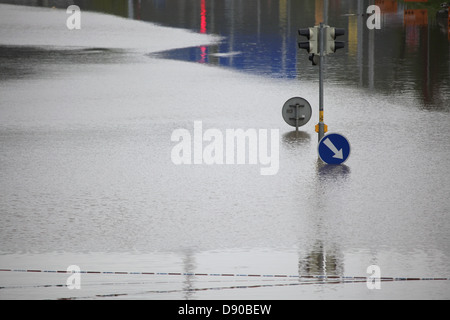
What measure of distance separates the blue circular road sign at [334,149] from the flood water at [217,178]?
0.66 feet

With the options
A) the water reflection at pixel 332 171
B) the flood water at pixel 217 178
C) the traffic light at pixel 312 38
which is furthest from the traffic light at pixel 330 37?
the water reflection at pixel 332 171

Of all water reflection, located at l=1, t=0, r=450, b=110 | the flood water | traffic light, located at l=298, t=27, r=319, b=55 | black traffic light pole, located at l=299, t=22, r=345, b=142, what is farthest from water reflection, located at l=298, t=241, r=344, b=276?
water reflection, located at l=1, t=0, r=450, b=110

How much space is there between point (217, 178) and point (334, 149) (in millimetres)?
2382

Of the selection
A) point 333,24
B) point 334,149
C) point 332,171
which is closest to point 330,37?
point 334,149

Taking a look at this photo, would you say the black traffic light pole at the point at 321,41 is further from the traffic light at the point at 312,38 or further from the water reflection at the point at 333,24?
the water reflection at the point at 333,24

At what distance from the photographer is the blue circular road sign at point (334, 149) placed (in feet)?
61.1

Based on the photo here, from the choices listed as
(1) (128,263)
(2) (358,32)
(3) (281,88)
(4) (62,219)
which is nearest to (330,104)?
(3) (281,88)

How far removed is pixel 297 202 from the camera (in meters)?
16.1

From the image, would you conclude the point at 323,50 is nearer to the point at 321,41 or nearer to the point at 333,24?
the point at 321,41

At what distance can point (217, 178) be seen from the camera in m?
17.8

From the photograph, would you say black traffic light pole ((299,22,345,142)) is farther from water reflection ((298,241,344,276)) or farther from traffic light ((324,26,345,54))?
water reflection ((298,241,344,276))

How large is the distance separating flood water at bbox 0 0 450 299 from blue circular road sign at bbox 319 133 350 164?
20 centimetres

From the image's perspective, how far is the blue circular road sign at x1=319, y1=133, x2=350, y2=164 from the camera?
18.6m

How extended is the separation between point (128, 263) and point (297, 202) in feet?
13.8
